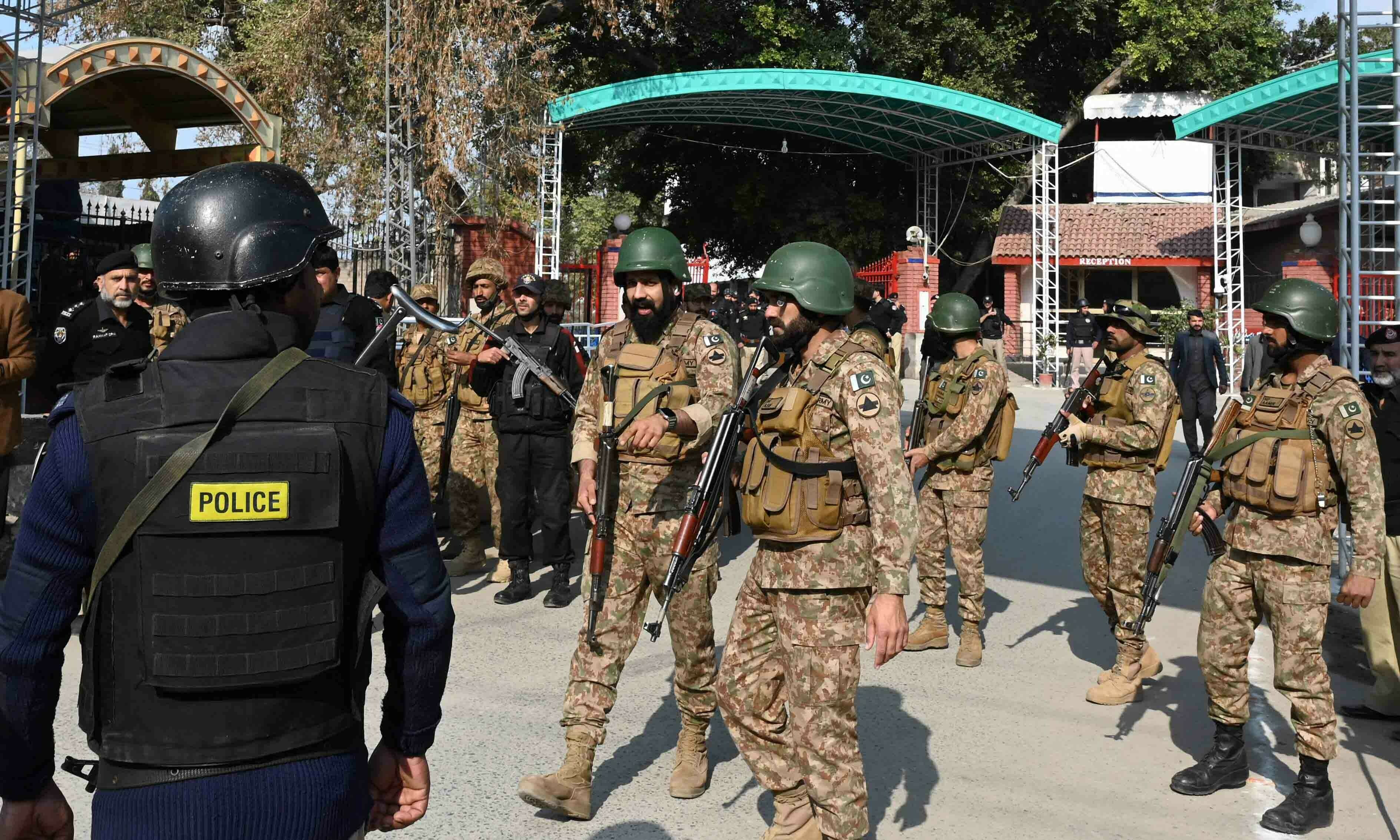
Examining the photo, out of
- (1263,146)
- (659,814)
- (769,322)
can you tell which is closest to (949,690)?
(659,814)

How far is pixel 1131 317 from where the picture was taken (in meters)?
6.36

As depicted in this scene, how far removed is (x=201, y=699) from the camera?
205 centimetres

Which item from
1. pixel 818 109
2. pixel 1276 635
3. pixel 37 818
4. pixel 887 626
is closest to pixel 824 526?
pixel 887 626

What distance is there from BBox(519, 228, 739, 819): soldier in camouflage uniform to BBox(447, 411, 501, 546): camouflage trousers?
340 centimetres

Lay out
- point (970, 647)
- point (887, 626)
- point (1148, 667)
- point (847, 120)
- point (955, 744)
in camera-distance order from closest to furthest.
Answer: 1. point (887, 626)
2. point (955, 744)
3. point (1148, 667)
4. point (970, 647)
5. point (847, 120)

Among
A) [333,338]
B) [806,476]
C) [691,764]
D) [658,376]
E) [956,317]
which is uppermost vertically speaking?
[956,317]

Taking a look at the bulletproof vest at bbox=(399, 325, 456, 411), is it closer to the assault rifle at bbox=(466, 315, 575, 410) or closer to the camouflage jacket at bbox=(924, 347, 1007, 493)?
the assault rifle at bbox=(466, 315, 575, 410)

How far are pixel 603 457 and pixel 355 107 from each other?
620 inches

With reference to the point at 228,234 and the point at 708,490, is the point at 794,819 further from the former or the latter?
the point at 228,234

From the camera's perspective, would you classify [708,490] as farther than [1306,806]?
No

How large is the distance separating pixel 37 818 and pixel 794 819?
2.52 metres

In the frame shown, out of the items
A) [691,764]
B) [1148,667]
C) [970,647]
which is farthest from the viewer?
[970,647]

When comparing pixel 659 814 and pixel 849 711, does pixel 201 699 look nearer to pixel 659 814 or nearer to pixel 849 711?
pixel 849 711

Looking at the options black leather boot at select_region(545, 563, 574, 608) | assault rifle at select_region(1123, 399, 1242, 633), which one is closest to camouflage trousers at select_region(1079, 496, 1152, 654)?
assault rifle at select_region(1123, 399, 1242, 633)
